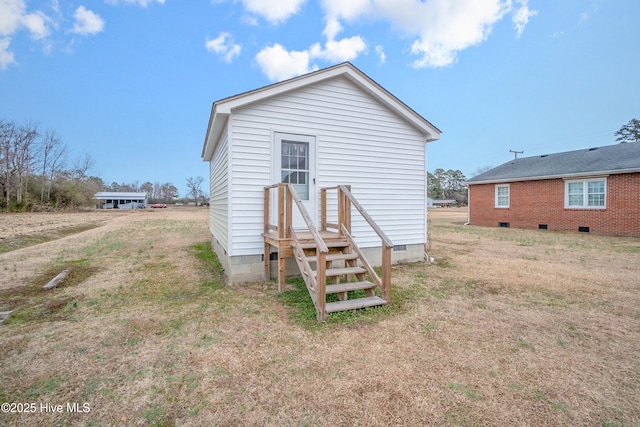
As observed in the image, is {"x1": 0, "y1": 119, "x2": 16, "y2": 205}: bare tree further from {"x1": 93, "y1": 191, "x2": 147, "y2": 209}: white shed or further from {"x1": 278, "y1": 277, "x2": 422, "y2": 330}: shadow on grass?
{"x1": 278, "y1": 277, "x2": 422, "y2": 330}: shadow on grass

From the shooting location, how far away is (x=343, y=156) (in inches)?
263

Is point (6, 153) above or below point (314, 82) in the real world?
above

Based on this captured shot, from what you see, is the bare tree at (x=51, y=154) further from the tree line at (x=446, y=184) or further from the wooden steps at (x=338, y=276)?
the tree line at (x=446, y=184)

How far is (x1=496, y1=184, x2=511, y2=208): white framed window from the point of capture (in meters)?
A: 16.9

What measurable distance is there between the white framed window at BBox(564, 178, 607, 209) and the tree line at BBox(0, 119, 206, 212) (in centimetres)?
4707

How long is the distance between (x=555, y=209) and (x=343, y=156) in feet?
46.3

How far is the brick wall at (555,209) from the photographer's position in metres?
12.2

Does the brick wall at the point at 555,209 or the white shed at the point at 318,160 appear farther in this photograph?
the brick wall at the point at 555,209

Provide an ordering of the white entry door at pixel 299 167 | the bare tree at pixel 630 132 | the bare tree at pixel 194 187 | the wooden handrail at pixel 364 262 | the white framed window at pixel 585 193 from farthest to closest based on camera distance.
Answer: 1. the bare tree at pixel 194 187
2. the bare tree at pixel 630 132
3. the white framed window at pixel 585 193
4. the white entry door at pixel 299 167
5. the wooden handrail at pixel 364 262

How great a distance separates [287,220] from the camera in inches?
200

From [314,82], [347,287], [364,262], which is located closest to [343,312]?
[347,287]

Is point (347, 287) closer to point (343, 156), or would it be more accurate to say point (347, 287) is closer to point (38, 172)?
point (343, 156)

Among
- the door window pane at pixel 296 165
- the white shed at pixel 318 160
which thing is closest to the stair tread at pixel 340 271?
the white shed at pixel 318 160

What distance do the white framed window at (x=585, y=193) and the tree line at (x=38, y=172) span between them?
1853 inches
